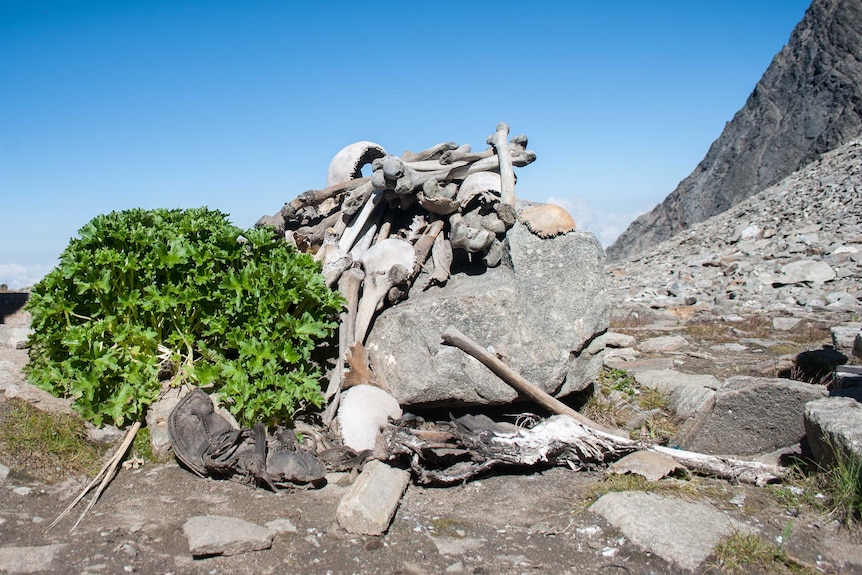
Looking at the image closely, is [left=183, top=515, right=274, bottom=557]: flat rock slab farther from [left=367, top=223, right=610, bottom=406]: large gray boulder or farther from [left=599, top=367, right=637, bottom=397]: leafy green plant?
[left=599, top=367, right=637, bottom=397]: leafy green plant

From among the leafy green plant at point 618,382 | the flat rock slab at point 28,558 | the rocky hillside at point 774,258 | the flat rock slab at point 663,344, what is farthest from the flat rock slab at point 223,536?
the rocky hillside at point 774,258

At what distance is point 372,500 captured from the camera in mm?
4520

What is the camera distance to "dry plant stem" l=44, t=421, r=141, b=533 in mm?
4389

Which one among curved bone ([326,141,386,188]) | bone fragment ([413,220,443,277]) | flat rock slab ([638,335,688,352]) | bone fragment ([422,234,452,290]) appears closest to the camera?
bone fragment ([422,234,452,290])

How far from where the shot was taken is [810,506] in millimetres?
4676

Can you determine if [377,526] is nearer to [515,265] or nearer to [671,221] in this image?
[515,265]

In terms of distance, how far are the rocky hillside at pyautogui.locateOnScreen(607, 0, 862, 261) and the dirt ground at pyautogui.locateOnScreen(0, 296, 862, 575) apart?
98.8 ft

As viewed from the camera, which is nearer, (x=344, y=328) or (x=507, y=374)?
(x=507, y=374)

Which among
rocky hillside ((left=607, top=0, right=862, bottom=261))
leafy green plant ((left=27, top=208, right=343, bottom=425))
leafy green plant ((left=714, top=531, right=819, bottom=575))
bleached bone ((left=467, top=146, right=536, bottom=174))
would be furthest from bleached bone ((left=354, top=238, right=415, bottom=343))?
rocky hillside ((left=607, top=0, right=862, bottom=261))

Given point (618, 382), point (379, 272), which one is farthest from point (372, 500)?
point (618, 382)

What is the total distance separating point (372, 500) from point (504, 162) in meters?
→ 4.08

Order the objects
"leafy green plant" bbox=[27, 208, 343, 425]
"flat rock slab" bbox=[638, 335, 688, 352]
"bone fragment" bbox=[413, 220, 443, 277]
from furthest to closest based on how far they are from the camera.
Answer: "flat rock slab" bbox=[638, 335, 688, 352], "bone fragment" bbox=[413, 220, 443, 277], "leafy green plant" bbox=[27, 208, 343, 425]

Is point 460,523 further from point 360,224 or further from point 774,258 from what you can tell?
point 774,258

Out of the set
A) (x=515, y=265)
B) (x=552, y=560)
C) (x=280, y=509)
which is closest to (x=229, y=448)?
(x=280, y=509)
